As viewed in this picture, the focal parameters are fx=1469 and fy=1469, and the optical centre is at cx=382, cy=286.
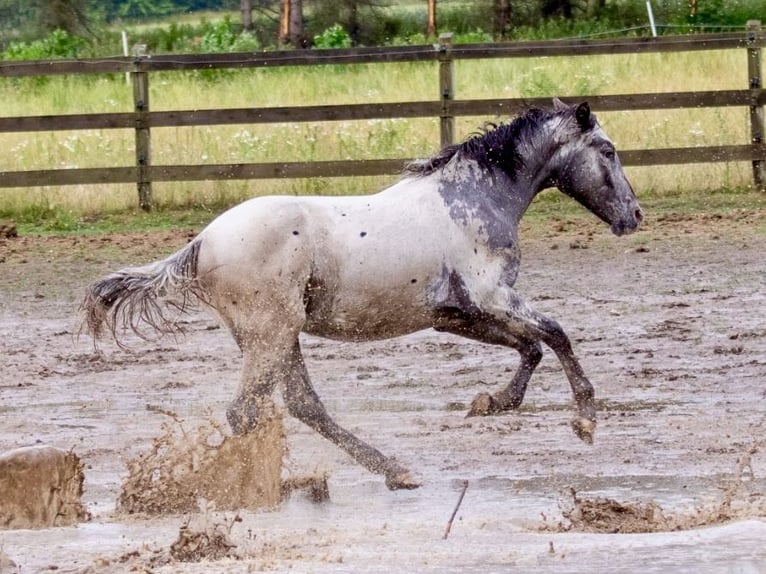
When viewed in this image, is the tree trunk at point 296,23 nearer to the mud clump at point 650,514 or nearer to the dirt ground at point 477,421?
the dirt ground at point 477,421

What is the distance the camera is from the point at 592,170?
21.9ft

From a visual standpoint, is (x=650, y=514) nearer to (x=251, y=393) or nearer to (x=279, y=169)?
(x=251, y=393)

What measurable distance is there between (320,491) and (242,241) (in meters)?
1.08

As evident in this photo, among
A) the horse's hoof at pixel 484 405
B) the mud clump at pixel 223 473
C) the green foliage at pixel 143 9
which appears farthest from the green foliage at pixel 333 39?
the green foliage at pixel 143 9

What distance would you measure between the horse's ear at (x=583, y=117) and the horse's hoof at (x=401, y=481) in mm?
1773

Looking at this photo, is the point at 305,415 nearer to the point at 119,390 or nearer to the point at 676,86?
the point at 119,390

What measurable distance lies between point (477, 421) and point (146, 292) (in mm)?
1988

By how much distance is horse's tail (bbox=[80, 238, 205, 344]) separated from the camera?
20.0 ft

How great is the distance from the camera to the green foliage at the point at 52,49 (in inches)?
1169

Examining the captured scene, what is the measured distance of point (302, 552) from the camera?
4996mm

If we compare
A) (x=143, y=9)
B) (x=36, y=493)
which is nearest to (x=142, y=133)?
Answer: (x=36, y=493)

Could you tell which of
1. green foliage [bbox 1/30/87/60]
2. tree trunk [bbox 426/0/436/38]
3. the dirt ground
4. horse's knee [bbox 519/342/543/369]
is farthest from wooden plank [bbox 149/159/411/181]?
tree trunk [bbox 426/0/436/38]

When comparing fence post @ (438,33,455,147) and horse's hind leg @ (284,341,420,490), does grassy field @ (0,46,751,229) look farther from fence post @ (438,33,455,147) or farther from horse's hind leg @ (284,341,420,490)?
horse's hind leg @ (284,341,420,490)

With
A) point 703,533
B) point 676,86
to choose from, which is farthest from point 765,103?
point 703,533
